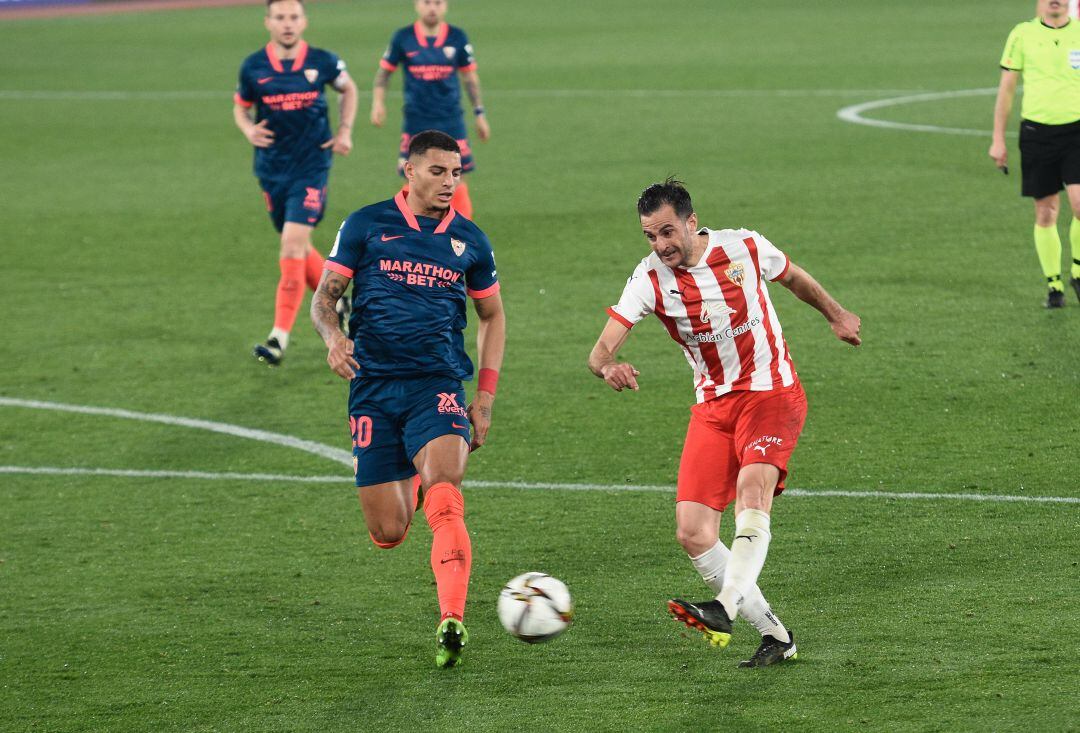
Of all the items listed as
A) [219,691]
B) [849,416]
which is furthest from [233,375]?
[219,691]

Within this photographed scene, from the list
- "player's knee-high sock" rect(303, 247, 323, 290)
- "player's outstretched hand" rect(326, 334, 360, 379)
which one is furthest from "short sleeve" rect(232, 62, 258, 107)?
"player's outstretched hand" rect(326, 334, 360, 379)

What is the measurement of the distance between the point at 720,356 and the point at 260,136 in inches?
218

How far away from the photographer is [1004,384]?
9195 millimetres

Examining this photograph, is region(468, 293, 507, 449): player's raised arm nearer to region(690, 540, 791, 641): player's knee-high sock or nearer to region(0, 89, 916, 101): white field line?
region(690, 540, 791, 641): player's knee-high sock

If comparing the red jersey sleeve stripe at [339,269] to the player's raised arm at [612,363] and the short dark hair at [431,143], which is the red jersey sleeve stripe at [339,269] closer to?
the short dark hair at [431,143]

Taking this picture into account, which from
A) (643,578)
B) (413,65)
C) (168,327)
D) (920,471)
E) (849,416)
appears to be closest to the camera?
(643,578)

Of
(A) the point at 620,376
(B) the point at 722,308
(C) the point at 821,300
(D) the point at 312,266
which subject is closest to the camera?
(A) the point at 620,376

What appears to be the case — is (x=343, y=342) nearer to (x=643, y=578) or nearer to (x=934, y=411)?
(x=643, y=578)

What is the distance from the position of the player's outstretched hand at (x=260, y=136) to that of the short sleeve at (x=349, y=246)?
15.0ft

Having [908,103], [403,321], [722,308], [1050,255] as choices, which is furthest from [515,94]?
[722,308]

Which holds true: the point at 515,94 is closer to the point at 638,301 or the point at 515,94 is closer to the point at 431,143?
the point at 431,143

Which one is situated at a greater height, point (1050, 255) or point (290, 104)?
point (290, 104)

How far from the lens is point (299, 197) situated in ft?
35.4

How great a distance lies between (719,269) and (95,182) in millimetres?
13091
